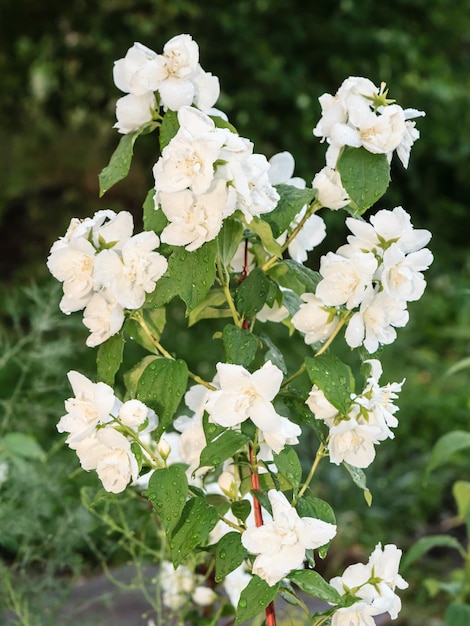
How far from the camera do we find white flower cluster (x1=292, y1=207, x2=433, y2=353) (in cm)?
103

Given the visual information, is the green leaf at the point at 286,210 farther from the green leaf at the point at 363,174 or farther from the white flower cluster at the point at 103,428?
the white flower cluster at the point at 103,428

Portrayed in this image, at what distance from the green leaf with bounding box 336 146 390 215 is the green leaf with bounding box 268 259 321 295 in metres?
0.12

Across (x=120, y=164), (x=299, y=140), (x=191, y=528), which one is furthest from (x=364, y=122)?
(x=299, y=140)

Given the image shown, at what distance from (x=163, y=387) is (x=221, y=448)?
0.30 ft

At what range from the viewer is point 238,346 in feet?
3.52

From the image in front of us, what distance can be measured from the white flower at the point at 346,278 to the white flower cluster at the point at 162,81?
0.74ft

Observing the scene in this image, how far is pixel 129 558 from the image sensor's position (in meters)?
2.87

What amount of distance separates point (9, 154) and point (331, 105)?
5.86 metres

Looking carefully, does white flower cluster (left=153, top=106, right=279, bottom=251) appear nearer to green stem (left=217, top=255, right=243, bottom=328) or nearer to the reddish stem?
green stem (left=217, top=255, right=243, bottom=328)

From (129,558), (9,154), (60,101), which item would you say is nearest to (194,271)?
(129,558)

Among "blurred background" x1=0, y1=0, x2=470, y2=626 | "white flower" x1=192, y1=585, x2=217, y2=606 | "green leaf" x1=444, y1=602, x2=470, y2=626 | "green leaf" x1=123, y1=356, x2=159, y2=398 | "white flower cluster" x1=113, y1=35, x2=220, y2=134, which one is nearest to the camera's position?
"white flower cluster" x1=113, y1=35, x2=220, y2=134

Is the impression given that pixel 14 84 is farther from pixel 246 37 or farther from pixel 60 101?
pixel 246 37

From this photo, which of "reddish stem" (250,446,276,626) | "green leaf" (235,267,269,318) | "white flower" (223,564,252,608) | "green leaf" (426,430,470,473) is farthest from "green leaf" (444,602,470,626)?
"green leaf" (235,267,269,318)

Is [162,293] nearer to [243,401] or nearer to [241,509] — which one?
[243,401]
